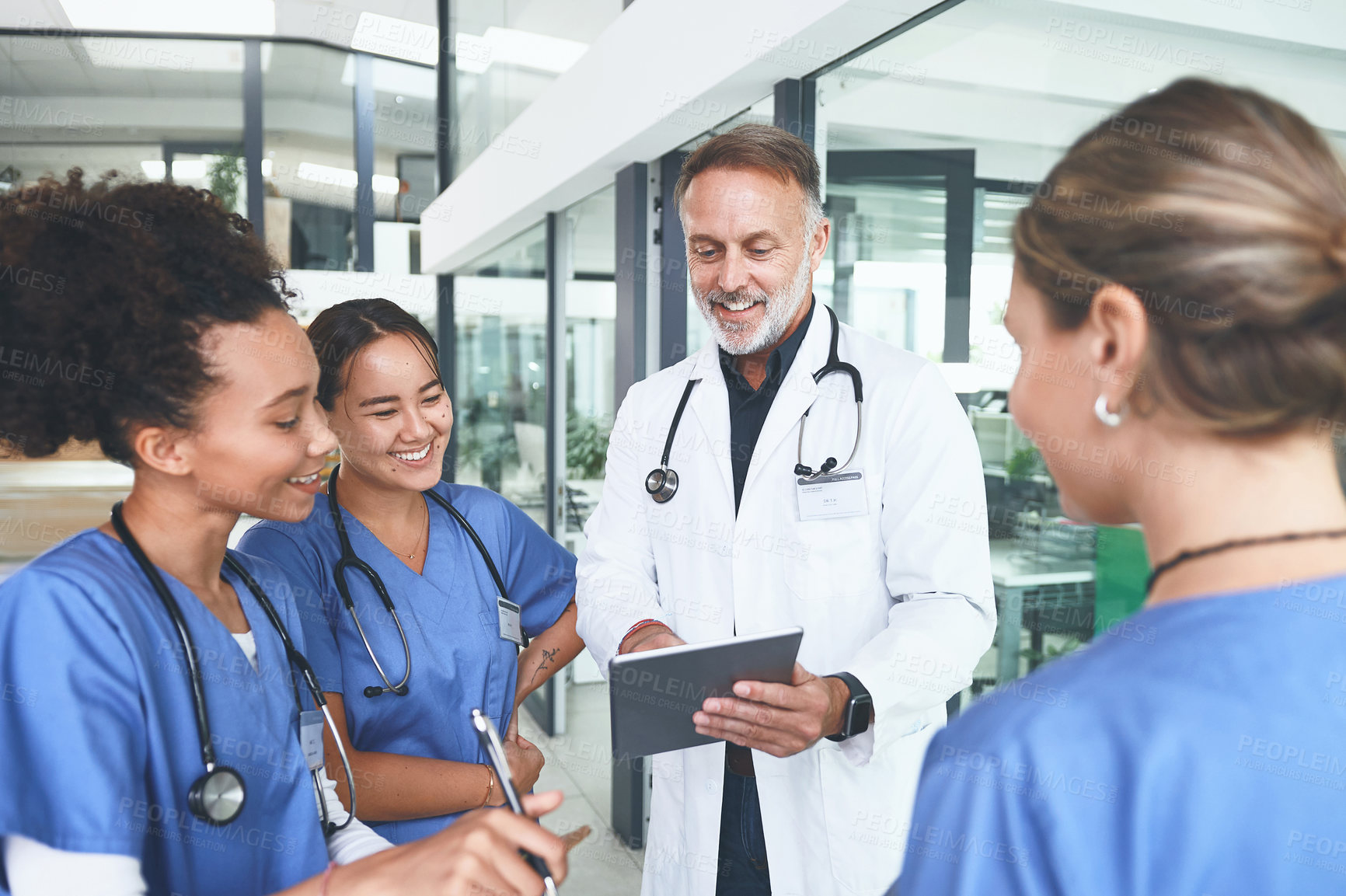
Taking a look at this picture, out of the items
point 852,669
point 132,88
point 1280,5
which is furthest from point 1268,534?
point 132,88

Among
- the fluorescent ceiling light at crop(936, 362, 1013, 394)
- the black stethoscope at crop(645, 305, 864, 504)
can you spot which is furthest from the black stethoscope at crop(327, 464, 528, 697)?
the fluorescent ceiling light at crop(936, 362, 1013, 394)

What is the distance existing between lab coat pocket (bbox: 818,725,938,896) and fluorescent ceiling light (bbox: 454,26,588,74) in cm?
246

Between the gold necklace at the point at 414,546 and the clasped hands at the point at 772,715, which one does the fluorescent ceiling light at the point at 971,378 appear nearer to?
the clasped hands at the point at 772,715

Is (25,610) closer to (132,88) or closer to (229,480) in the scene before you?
(229,480)

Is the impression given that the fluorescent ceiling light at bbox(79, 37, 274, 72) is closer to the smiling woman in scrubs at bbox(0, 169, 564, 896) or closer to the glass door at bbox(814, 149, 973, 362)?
the glass door at bbox(814, 149, 973, 362)

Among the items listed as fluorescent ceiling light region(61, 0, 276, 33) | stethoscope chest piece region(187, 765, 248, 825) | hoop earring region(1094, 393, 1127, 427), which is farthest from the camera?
fluorescent ceiling light region(61, 0, 276, 33)

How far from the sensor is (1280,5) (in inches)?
41.4

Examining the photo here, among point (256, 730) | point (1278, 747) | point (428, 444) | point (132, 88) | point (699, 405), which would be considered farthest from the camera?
point (132, 88)

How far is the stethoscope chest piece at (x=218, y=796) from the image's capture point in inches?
32.3

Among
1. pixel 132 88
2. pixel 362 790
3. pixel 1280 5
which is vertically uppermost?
pixel 132 88

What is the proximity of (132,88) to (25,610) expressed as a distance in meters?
8.63

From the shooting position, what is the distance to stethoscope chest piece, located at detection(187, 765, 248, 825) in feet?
2.69

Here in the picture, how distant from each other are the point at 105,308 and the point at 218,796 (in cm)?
50

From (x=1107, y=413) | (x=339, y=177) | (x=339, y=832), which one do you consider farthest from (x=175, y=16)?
(x=1107, y=413)
